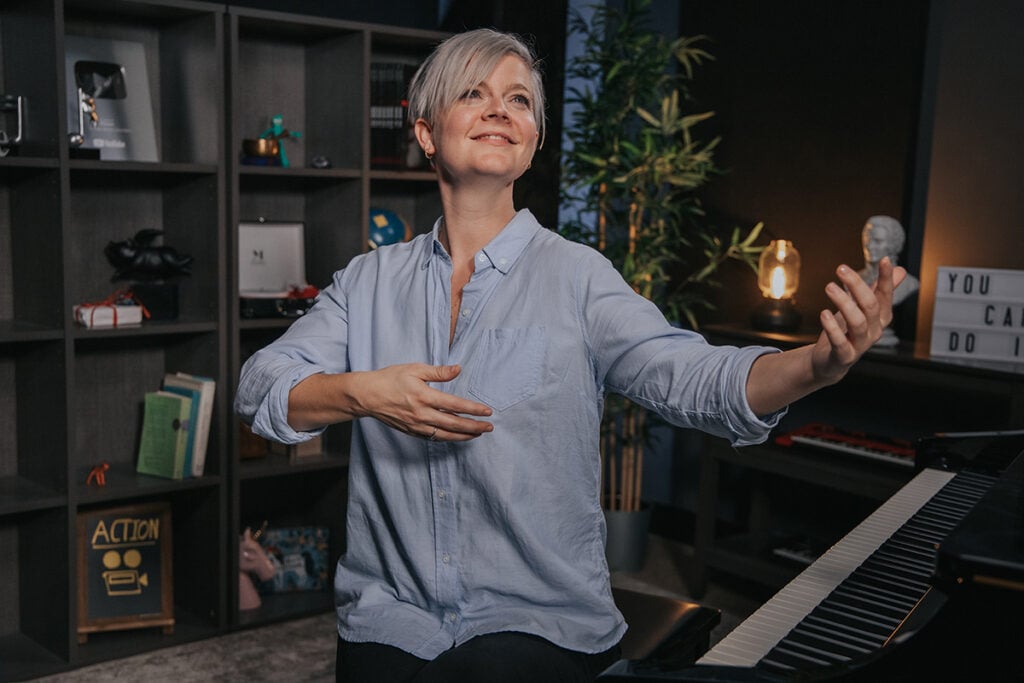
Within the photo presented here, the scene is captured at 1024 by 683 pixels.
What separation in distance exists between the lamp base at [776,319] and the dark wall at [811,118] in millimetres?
281

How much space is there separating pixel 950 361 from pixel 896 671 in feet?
7.08

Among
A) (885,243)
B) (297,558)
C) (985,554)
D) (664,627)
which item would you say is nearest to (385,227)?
Result: (297,558)

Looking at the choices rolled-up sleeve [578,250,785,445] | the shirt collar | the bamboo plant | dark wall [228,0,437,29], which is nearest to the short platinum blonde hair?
the shirt collar

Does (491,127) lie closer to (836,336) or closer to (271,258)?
(836,336)

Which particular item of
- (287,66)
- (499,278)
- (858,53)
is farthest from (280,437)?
(858,53)

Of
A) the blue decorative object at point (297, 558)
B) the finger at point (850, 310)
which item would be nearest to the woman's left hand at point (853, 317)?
the finger at point (850, 310)

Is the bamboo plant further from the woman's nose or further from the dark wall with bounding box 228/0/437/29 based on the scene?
the woman's nose

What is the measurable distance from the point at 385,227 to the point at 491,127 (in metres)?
2.20

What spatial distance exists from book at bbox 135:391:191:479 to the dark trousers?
6.09 feet

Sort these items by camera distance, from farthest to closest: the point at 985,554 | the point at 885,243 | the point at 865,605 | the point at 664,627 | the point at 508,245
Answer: the point at 885,243
the point at 664,627
the point at 508,245
the point at 865,605
the point at 985,554

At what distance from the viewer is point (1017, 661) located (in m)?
0.98

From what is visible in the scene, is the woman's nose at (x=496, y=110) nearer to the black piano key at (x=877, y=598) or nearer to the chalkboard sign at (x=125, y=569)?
the black piano key at (x=877, y=598)

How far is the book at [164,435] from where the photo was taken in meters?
3.22

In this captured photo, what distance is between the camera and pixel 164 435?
3.27 meters
